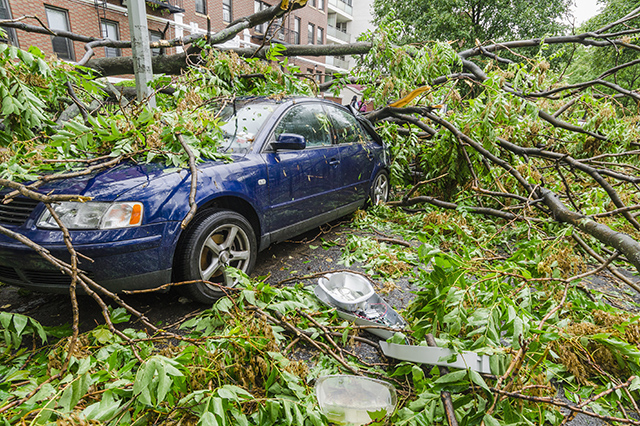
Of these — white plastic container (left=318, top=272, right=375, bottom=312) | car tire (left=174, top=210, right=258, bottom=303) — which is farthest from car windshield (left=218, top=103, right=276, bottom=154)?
white plastic container (left=318, top=272, right=375, bottom=312)

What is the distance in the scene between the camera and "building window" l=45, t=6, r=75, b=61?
16.3 metres

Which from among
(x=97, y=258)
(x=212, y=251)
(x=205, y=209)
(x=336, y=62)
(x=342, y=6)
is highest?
(x=342, y=6)

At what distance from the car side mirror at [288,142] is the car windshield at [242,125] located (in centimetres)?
24

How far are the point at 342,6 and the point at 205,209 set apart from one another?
4370 centimetres

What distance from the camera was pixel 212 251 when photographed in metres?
2.82

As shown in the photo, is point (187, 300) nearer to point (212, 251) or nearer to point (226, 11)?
point (212, 251)

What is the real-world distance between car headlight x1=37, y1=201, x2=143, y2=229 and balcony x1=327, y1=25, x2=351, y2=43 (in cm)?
4069

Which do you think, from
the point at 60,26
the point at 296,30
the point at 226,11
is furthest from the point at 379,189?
the point at 296,30

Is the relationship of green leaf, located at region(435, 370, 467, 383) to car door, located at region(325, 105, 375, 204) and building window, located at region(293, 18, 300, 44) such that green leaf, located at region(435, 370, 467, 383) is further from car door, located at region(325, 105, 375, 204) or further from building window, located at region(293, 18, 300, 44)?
building window, located at region(293, 18, 300, 44)

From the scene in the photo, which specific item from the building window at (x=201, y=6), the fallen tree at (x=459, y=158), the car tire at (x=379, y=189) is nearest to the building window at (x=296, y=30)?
the building window at (x=201, y=6)

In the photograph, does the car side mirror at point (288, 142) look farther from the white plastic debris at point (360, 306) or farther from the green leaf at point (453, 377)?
the green leaf at point (453, 377)

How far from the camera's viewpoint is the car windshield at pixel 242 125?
3227 mm

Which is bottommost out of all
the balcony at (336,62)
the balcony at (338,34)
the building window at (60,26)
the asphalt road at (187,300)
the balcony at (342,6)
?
the asphalt road at (187,300)

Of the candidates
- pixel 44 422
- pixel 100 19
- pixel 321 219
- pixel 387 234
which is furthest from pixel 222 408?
pixel 100 19
